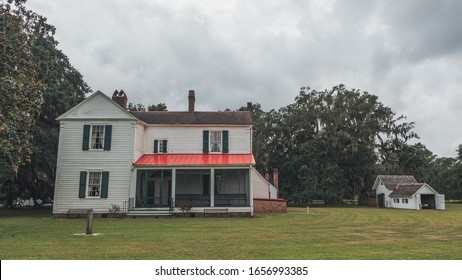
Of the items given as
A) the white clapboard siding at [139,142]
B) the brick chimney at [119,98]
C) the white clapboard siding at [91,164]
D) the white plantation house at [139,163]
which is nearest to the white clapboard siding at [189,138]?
the white plantation house at [139,163]

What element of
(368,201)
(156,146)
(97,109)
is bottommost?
(368,201)

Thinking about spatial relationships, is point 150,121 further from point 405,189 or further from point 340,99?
point 405,189

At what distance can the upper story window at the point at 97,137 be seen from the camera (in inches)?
902

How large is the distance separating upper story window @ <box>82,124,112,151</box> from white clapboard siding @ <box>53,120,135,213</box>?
245mm

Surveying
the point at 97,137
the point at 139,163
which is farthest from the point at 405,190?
the point at 97,137

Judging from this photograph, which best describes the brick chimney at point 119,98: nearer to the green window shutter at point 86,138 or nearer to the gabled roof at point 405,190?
the green window shutter at point 86,138

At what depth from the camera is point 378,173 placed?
4347 centimetres

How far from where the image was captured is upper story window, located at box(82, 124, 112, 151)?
22.9m

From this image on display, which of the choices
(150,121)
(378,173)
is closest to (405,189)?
(378,173)

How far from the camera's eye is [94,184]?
22859 mm

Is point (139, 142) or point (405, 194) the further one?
point (405, 194)

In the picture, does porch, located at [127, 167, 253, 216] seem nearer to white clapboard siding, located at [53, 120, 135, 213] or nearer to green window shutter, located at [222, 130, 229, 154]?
white clapboard siding, located at [53, 120, 135, 213]

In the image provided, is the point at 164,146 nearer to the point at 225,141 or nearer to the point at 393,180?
the point at 225,141

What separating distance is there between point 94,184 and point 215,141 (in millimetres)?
8223
